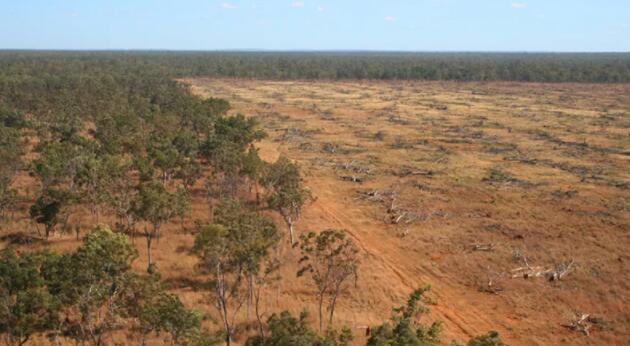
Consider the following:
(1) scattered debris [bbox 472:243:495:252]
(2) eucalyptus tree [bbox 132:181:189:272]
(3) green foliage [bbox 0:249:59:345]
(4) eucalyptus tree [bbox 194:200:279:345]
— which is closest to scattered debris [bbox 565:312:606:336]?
(1) scattered debris [bbox 472:243:495:252]

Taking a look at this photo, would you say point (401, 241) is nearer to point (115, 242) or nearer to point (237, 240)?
point (237, 240)

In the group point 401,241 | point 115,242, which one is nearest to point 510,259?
point 401,241

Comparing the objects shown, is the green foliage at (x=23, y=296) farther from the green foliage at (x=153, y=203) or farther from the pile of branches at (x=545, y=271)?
the pile of branches at (x=545, y=271)

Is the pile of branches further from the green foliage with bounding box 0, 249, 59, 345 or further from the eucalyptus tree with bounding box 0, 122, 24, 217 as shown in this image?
the eucalyptus tree with bounding box 0, 122, 24, 217

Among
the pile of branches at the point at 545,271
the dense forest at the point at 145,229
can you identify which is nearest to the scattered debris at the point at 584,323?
the pile of branches at the point at 545,271

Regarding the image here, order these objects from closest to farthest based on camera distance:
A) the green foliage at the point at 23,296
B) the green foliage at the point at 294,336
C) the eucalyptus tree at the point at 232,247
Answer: the green foliage at the point at 294,336 < the green foliage at the point at 23,296 < the eucalyptus tree at the point at 232,247

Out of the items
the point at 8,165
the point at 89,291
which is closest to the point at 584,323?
the point at 89,291
